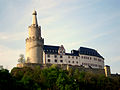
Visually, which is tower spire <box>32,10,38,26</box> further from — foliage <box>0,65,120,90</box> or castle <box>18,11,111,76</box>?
foliage <box>0,65,120,90</box>

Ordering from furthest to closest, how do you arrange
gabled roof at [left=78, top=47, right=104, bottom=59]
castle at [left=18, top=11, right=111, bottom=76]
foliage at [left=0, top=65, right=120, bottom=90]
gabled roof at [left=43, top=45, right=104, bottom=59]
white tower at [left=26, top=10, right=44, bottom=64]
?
gabled roof at [left=78, top=47, right=104, bottom=59], gabled roof at [left=43, top=45, right=104, bottom=59], castle at [left=18, top=11, right=111, bottom=76], white tower at [left=26, top=10, right=44, bottom=64], foliage at [left=0, top=65, right=120, bottom=90]

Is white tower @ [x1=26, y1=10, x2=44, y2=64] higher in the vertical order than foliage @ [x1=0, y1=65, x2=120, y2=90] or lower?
higher

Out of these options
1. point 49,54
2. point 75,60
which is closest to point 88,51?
point 75,60

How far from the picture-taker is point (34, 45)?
308 ft

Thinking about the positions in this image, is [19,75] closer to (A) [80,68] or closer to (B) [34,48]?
(B) [34,48]

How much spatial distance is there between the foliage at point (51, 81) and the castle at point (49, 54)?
38.3 ft

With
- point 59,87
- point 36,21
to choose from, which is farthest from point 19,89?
point 36,21

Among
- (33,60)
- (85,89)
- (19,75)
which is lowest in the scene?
(85,89)

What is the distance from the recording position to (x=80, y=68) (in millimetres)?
93688

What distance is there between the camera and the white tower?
92.0 meters

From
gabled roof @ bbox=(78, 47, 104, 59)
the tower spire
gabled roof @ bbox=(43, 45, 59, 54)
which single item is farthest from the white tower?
gabled roof @ bbox=(78, 47, 104, 59)

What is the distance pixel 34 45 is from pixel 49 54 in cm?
737

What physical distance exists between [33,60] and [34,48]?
5.15 meters

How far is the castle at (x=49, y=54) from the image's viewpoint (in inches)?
3652
